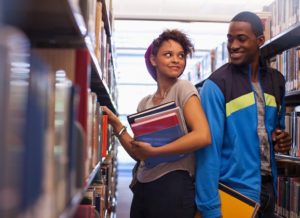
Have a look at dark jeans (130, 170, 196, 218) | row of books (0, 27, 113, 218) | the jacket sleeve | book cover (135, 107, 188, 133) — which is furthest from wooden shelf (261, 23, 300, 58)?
row of books (0, 27, 113, 218)

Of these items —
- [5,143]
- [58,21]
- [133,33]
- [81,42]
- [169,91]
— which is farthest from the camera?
[133,33]

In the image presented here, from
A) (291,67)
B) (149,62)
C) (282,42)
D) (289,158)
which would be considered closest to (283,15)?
(282,42)

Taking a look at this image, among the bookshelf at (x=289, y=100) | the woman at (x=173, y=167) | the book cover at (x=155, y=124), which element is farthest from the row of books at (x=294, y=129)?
the book cover at (x=155, y=124)

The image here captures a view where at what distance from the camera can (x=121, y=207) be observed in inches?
228

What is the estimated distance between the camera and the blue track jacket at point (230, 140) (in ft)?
5.43

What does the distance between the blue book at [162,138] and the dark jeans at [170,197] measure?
0.07 m

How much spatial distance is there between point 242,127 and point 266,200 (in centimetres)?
32

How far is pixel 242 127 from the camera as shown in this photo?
1.72 metres

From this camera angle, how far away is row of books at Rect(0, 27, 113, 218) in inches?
17.4

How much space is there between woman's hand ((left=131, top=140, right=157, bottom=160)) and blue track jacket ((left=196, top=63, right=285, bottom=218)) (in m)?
0.20

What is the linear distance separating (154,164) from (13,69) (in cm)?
135

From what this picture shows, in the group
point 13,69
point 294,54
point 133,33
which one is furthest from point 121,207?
point 13,69

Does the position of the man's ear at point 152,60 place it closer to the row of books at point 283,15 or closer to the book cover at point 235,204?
the book cover at point 235,204

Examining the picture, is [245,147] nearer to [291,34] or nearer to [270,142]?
[270,142]
